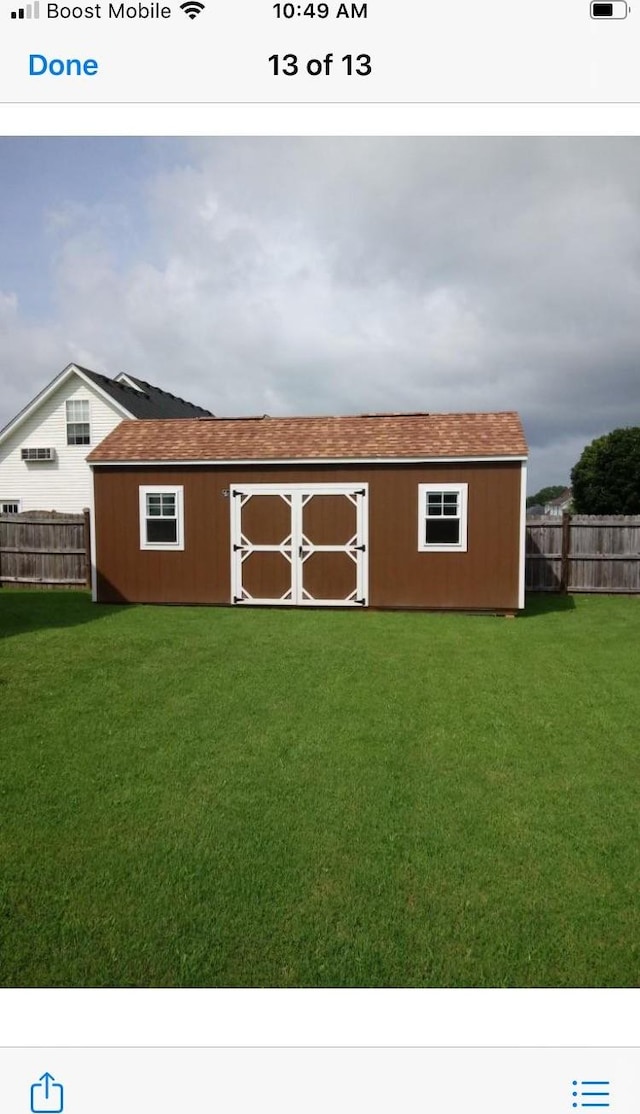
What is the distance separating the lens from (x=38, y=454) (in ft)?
79.0

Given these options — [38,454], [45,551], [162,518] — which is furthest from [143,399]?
[162,518]

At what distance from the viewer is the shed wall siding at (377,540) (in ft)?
39.7

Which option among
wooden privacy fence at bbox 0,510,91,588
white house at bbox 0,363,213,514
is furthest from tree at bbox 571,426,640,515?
wooden privacy fence at bbox 0,510,91,588

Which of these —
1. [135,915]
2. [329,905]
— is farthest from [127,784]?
[329,905]

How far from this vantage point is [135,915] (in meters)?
2.90

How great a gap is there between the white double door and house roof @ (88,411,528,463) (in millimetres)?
763

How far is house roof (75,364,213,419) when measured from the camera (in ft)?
79.0

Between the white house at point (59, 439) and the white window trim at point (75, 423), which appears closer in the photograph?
the white house at point (59, 439)
